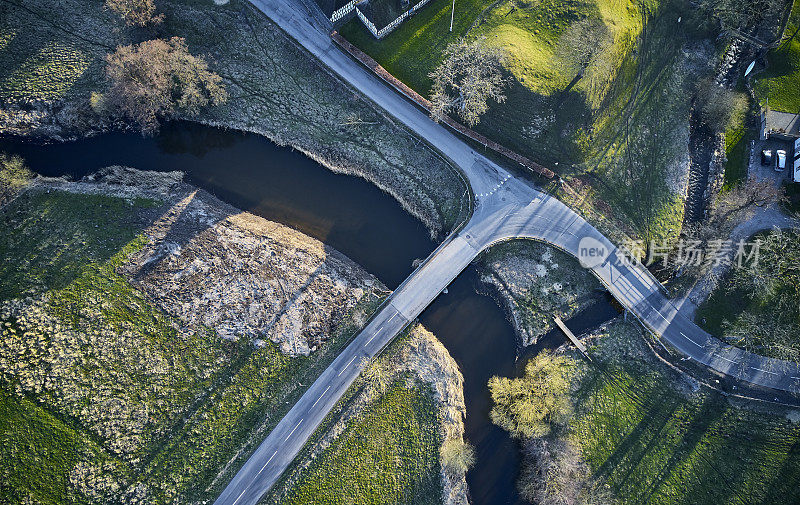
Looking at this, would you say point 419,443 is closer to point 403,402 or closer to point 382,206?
point 403,402

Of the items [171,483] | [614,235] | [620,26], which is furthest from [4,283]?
[620,26]

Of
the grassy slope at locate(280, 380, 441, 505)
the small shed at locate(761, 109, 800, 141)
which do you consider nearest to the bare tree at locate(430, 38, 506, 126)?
the grassy slope at locate(280, 380, 441, 505)

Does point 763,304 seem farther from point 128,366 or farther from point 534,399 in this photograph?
point 128,366

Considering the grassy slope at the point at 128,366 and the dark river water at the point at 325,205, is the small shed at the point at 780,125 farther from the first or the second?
the grassy slope at the point at 128,366

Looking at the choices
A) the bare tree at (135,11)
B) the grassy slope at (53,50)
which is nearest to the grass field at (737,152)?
the bare tree at (135,11)

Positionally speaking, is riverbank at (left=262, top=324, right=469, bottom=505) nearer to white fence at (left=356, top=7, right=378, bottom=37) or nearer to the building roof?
white fence at (left=356, top=7, right=378, bottom=37)

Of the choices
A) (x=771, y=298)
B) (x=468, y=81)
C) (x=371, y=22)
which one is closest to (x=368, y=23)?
(x=371, y=22)
